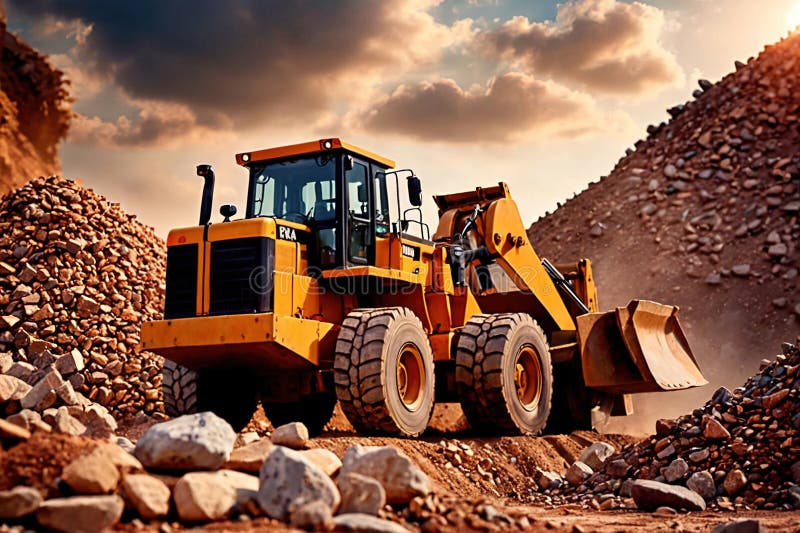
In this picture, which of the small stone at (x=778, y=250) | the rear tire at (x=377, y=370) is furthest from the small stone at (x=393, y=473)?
the small stone at (x=778, y=250)

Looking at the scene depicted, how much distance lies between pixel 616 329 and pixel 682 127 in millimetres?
13960

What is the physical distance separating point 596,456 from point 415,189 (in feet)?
10.5

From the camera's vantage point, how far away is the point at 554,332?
37.3 ft

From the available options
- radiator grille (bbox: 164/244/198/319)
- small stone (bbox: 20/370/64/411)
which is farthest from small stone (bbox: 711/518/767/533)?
small stone (bbox: 20/370/64/411)

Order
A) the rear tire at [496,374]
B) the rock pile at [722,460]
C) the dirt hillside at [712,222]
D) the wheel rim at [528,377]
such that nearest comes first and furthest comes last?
the rock pile at [722,460] → the rear tire at [496,374] → the wheel rim at [528,377] → the dirt hillside at [712,222]

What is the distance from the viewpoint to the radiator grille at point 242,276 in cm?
803

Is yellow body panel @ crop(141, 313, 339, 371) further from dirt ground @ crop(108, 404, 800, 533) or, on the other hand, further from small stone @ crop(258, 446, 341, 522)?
small stone @ crop(258, 446, 341, 522)

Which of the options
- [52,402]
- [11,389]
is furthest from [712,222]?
[11,389]

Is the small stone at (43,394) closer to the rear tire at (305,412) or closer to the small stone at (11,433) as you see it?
the rear tire at (305,412)

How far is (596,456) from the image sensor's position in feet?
29.1

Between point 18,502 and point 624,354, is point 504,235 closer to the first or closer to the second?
point 624,354

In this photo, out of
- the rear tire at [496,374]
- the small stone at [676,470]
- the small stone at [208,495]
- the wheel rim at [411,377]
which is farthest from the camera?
the rear tire at [496,374]

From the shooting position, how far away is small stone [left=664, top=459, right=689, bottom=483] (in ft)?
24.7

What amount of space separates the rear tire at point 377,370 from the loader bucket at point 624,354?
292cm
